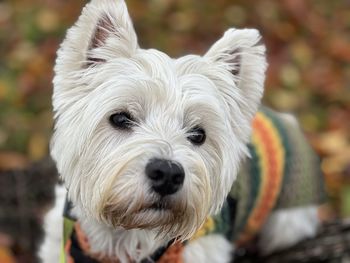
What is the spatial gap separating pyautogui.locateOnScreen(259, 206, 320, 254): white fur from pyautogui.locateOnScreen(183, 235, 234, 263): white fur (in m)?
0.55

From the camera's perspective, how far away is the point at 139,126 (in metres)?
2.45

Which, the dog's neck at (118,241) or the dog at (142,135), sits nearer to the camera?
the dog at (142,135)

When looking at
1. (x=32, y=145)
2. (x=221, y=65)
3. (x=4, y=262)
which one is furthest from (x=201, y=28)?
(x=221, y=65)

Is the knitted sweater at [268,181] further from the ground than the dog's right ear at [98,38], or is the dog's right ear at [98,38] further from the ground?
the dog's right ear at [98,38]

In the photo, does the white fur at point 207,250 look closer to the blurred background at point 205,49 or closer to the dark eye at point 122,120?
the dark eye at point 122,120

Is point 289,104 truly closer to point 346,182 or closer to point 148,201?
point 346,182

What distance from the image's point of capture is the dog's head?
2.30 meters

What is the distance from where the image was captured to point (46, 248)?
124 inches

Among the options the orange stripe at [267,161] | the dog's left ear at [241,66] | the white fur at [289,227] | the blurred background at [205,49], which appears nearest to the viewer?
the dog's left ear at [241,66]

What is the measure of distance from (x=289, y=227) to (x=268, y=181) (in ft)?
1.44

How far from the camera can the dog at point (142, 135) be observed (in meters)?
2.32

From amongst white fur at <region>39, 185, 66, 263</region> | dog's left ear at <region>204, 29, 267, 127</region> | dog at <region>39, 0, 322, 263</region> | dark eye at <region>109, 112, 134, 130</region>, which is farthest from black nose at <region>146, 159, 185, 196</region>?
white fur at <region>39, 185, 66, 263</region>

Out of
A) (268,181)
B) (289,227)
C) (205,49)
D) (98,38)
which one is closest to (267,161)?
(268,181)

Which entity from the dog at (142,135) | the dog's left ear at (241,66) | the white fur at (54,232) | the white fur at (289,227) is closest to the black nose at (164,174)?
the dog at (142,135)
